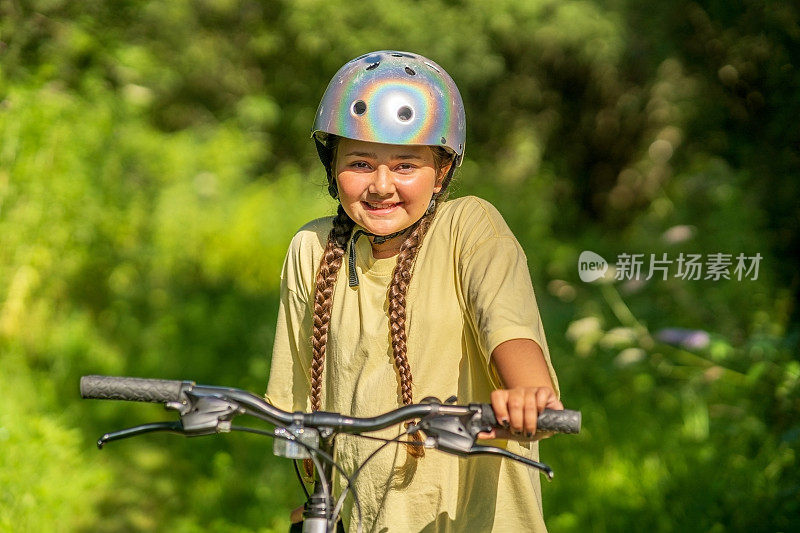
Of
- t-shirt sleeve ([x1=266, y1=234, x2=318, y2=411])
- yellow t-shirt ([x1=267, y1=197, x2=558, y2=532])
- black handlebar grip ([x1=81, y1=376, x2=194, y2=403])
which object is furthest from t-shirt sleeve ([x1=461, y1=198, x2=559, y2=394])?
black handlebar grip ([x1=81, y1=376, x2=194, y2=403])

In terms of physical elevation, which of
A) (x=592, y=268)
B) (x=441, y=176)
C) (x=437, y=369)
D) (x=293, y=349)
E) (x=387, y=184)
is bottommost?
(x=437, y=369)

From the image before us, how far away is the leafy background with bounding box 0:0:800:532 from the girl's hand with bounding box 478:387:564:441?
3.88 feet

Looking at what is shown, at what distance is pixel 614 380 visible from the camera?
7184 mm

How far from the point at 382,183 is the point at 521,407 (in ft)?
2.68

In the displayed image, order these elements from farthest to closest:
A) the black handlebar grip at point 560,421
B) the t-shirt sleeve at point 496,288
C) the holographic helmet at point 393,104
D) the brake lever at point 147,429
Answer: the holographic helmet at point 393,104
the t-shirt sleeve at point 496,288
the brake lever at point 147,429
the black handlebar grip at point 560,421

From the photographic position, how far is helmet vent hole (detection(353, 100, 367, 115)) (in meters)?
2.68

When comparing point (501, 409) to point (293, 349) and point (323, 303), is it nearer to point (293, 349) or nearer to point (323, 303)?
point (323, 303)

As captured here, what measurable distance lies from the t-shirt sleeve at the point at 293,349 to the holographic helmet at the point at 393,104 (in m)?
0.45

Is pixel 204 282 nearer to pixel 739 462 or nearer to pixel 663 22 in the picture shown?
pixel 663 22

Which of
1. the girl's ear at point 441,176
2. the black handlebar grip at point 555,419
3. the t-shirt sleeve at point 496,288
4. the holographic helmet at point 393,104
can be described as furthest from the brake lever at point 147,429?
the girl's ear at point 441,176

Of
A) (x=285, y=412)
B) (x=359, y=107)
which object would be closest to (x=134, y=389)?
(x=285, y=412)

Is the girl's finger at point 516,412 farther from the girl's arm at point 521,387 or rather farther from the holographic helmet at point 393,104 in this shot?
the holographic helmet at point 393,104

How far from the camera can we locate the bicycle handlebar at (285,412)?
6.91 ft

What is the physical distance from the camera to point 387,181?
271 centimetres
